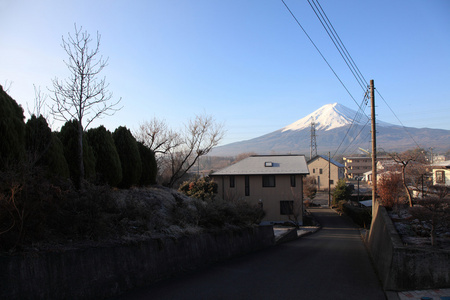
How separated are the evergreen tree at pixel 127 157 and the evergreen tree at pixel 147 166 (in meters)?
1.25

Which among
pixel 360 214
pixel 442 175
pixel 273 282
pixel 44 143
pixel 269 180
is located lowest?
pixel 360 214

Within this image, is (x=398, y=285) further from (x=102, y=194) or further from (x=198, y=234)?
(x=102, y=194)

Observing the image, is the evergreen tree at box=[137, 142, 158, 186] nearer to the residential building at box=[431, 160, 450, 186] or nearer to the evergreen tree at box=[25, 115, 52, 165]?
the evergreen tree at box=[25, 115, 52, 165]

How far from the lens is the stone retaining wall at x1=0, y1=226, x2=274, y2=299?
16.9 ft

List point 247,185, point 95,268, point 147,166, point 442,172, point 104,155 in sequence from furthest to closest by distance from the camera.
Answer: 1. point 247,185
2. point 442,172
3. point 147,166
4. point 104,155
5. point 95,268

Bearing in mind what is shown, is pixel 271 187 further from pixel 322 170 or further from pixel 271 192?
pixel 322 170

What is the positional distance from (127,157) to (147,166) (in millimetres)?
1795

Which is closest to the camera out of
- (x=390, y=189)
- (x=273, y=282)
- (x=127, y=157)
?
(x=273, y=282)

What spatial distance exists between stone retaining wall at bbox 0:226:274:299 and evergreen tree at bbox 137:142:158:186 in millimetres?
6242

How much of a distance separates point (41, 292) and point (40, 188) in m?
1.73

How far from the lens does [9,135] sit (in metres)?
7.88

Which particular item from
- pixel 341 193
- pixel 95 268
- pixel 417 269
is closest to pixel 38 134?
pixel 95 268

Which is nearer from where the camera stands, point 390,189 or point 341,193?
point 390,189

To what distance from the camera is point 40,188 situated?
6.09 meters
